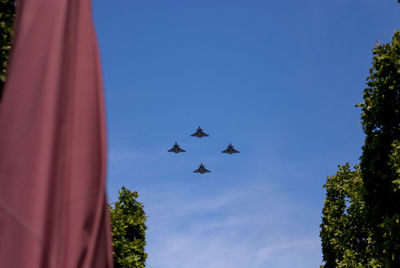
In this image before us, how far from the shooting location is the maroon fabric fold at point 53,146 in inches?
105

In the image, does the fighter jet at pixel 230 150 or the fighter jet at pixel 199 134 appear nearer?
the fighter jet at pixel 199 134

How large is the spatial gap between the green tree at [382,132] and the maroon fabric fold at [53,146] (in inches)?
625

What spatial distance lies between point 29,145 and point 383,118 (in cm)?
1722

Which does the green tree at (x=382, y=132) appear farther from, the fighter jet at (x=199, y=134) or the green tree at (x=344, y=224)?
the fighter jet at (x=199, y=134)

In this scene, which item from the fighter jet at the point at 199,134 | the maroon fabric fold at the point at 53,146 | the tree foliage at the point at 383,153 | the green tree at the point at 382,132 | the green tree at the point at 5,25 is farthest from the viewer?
the fighter jet at the point at 199,134

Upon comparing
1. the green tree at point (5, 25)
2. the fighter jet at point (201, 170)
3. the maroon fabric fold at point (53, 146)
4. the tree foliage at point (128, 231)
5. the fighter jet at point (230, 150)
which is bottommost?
the maroon fabric fold at point (53, 146)

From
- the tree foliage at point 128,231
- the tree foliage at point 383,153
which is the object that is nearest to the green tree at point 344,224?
the tree foliage at point 383,153

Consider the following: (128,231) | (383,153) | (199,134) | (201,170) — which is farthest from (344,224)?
(201,170)

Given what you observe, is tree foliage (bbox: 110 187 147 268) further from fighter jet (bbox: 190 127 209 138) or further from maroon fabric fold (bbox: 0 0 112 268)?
maroon fabric fold (bbox: 0 0 112 268)

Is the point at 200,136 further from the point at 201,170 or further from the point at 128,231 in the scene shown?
the point at 128,231

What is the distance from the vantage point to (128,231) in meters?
32.9

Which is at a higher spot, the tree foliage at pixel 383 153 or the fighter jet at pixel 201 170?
the fighter jet at pixel 201 170

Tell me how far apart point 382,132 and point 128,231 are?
20.6 m

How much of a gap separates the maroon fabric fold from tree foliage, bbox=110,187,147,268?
1093 inches
